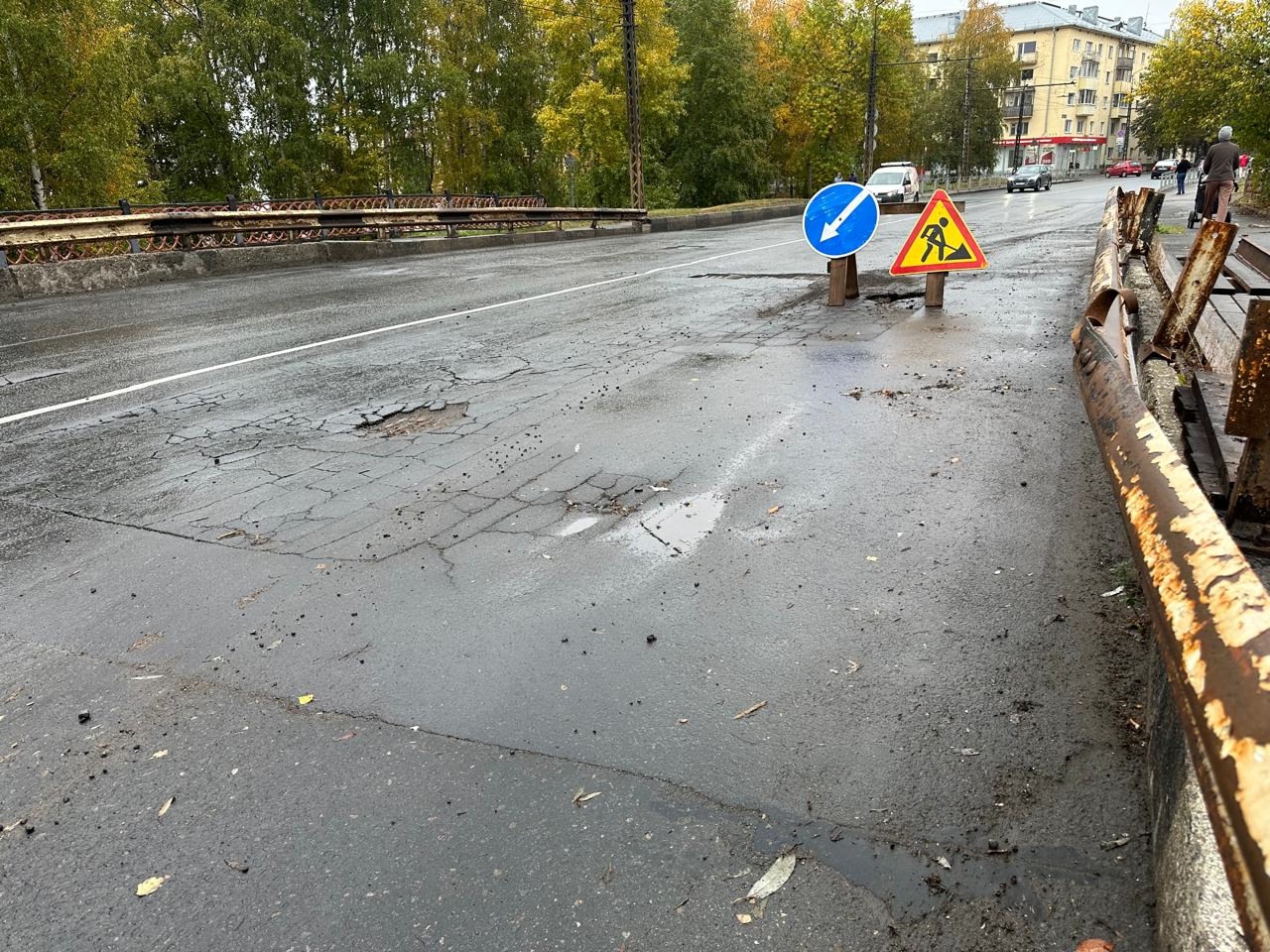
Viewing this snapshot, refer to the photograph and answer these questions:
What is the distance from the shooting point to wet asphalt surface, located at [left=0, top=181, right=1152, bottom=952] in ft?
Answer: 6.63

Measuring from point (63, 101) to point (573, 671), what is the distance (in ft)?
107

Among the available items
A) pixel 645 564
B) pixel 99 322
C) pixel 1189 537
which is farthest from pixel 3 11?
pixel 1189 537

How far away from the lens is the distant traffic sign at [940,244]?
9.13 metres

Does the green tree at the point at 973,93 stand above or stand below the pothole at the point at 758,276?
above

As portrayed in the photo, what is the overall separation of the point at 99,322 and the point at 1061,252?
49.7ft

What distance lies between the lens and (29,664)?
3.08m

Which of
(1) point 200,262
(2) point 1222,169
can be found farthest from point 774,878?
(2) point 1222,169

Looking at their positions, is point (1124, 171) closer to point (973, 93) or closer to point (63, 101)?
point (973, 93)

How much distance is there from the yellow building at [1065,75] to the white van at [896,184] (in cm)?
6570

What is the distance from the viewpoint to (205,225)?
54.4ft

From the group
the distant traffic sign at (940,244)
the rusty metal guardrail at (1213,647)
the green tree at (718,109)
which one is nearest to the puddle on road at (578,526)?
the rusty metal guardrail at (1213,647)

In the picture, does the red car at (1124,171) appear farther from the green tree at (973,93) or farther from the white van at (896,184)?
the white van at (896,184)

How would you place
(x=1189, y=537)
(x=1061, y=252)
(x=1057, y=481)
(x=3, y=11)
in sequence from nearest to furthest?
Result: 1. (x=1189, y=537)
2. (x=1057, y=481)
3. (x=1061, y=252)
4. (x=3, y=11)

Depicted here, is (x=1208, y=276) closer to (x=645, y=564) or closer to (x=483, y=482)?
(x=645, y=564)
